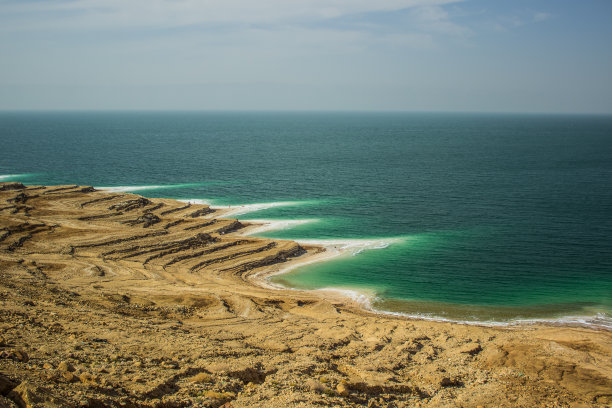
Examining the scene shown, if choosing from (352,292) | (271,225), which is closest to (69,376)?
(352,292)

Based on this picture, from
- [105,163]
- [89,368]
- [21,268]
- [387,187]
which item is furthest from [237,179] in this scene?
[89,368]

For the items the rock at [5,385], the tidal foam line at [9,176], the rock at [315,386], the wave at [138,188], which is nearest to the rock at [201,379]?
the rock at [315,386]

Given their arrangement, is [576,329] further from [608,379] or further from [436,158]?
[436,158]

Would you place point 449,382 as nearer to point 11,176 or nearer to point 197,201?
point 197,201

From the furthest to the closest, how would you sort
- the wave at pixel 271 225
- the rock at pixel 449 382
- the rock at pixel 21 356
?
the wave at pixel 271 225
the rock at pixel 449 382
the rock at pixel 21 356

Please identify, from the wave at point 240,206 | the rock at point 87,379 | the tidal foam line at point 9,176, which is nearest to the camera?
the rock at point 87,379

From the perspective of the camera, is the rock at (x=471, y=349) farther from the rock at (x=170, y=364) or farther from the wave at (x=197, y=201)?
the wave at (x=197, y=201)

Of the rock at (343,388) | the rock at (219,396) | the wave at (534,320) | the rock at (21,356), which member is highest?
the rock at (21,356)
